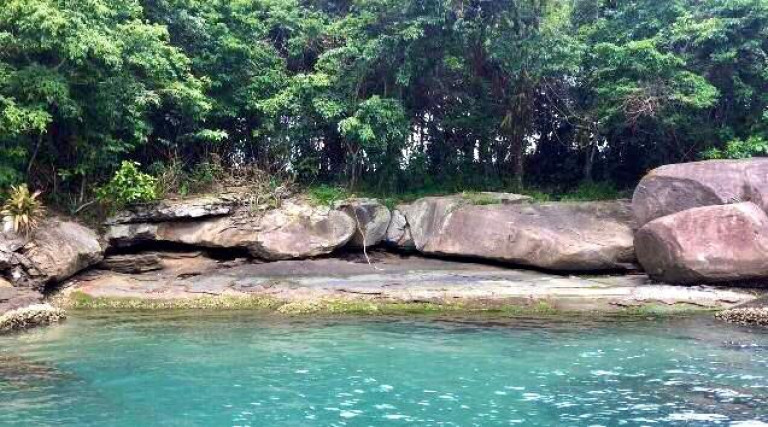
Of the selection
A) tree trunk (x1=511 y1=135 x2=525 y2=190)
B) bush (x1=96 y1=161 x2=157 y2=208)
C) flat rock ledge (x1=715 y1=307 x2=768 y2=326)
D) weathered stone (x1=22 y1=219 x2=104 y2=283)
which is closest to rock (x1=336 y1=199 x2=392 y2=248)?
tree trunk (x1=511 y1=135 x2=525 y2=190)

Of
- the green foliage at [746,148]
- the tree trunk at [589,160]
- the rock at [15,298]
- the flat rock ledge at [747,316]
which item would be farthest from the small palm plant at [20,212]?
the green foliage at [746,148]

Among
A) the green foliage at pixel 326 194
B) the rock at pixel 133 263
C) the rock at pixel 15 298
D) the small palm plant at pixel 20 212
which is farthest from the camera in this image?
the green foliage at pixel 326 194

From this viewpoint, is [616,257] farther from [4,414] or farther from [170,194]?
[4,414]

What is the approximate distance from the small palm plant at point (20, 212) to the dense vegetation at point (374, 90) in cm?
67

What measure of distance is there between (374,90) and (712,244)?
10.5 meters

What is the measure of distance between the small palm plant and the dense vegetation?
0.67 metres

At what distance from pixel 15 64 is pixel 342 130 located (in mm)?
8273

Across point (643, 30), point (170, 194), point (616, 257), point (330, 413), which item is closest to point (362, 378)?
point (330, 413)

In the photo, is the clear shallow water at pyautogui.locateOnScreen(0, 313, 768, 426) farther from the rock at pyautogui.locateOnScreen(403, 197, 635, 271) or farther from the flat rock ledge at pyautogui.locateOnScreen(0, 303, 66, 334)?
the rock at pyautogui.locateOnScreen(403, 197, 635, 271)

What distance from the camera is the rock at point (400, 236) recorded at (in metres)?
19.9

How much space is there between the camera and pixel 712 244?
1573 cm

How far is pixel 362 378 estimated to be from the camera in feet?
32.3

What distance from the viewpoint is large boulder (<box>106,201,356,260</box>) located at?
18.6m

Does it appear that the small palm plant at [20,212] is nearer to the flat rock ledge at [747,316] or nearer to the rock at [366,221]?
the rock at [366,221]
